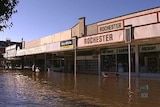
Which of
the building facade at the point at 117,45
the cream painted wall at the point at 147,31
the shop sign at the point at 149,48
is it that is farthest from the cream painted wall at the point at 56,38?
the cream painted wall at the point at 147,31

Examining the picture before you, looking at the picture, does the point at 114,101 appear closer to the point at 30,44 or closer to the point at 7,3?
the point at 7,3

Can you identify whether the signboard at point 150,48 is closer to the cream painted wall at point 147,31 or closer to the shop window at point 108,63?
the cream painted wall at point 147,31

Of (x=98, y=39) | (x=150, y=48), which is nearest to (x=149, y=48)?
(x=150, y=48)

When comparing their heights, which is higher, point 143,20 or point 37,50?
point 143,20

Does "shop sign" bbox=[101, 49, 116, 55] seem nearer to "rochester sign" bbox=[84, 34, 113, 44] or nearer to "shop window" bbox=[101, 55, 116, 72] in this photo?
"shop window" bbox=[101, 55, 116, 72]

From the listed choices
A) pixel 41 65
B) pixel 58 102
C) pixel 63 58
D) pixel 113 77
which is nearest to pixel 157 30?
pixel 113 77

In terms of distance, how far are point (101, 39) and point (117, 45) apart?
2.47 meters

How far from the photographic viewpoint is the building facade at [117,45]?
2768 cm

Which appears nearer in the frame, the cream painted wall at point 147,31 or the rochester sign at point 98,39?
the cream painted wall at point 147,31

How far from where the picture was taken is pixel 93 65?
42.8m

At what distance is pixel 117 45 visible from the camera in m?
34.1

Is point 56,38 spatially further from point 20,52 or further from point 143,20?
point 143,20

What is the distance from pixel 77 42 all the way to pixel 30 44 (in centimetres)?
3493

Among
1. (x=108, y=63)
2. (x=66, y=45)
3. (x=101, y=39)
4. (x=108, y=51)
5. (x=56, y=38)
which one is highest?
(x=56, y=38)
